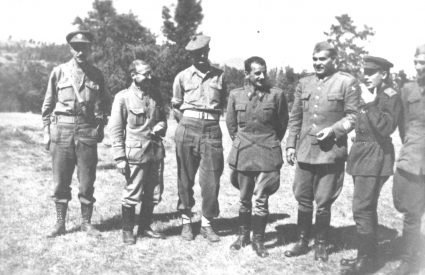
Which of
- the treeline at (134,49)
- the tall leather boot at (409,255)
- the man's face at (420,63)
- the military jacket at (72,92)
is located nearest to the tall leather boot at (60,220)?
the military jacket at (72,92)

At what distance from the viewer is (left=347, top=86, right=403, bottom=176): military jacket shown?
446 centimetres

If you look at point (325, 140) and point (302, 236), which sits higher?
point (325, 140)

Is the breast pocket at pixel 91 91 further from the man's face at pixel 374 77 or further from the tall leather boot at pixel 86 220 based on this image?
the man's face at pixel 374 77

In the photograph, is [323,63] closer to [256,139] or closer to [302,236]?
[256,139]

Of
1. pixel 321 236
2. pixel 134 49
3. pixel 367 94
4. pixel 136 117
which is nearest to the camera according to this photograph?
pixel 367 94

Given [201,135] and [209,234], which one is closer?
[201,135]

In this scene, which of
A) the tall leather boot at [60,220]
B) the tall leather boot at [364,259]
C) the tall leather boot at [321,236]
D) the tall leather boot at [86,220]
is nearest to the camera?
the tall leather boot at [364,259]

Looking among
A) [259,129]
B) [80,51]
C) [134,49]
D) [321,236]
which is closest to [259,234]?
[321,236]

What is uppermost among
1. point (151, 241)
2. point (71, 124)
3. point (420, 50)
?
point (420, 50)

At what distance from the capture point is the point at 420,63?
4.25 m

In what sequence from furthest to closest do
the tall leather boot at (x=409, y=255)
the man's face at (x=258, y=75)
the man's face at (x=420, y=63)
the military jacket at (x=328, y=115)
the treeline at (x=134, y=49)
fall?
the treeline at (x=134, y=49) < the man's face at (x=258, y=75) < the military jacket at (x=328, y=115) < the tall leather boot at (x=409, y=255) < the man's face at (x=420, y=63)

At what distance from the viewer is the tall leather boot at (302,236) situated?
514 centimetres

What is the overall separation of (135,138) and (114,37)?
43.2 meters

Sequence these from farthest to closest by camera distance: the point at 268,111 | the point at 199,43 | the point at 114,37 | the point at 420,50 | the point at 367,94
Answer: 1. the point at 114,37
2. the point at 199,43
3. the point at 268,111
4. the point at 367,94
5. the point at 420,50
